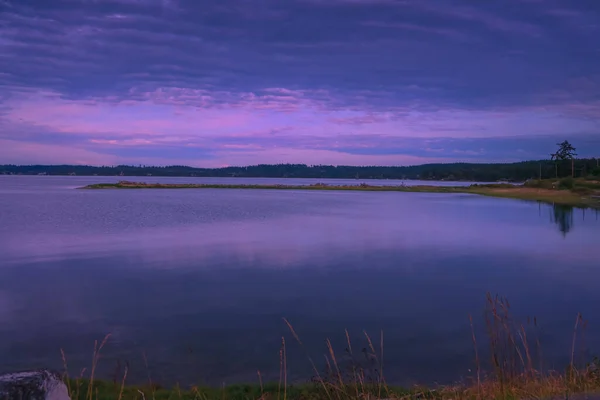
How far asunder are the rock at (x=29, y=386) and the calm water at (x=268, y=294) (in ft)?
12.9

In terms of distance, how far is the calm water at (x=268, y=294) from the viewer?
7.65m

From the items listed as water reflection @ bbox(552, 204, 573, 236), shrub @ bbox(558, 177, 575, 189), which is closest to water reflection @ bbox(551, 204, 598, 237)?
water reflection @ bbox(552, 204, 573, 236)

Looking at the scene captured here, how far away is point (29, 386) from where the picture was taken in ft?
9.55

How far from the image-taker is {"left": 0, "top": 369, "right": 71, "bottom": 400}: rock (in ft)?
9.45

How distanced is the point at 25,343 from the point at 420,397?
620 cm

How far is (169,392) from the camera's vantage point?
20.0 ft

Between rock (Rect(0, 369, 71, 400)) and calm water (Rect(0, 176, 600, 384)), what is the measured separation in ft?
12.9

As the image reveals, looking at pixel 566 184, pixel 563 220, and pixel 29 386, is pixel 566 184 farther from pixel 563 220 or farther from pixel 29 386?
pixel 29 386

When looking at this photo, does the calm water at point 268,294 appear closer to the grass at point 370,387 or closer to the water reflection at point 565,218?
the grass at point 370,387

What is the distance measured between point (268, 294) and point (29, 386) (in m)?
8.56

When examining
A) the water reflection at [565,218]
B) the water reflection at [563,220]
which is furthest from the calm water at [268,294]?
the water reflection at [565,218]

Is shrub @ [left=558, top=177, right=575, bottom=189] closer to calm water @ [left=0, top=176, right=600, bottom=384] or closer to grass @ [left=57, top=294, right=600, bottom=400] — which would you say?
calm water @ [left=0, top=176, right=600, bottom=384]

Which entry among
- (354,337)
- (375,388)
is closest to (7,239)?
(354,337)

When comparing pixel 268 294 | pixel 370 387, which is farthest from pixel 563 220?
pixel 370 387
